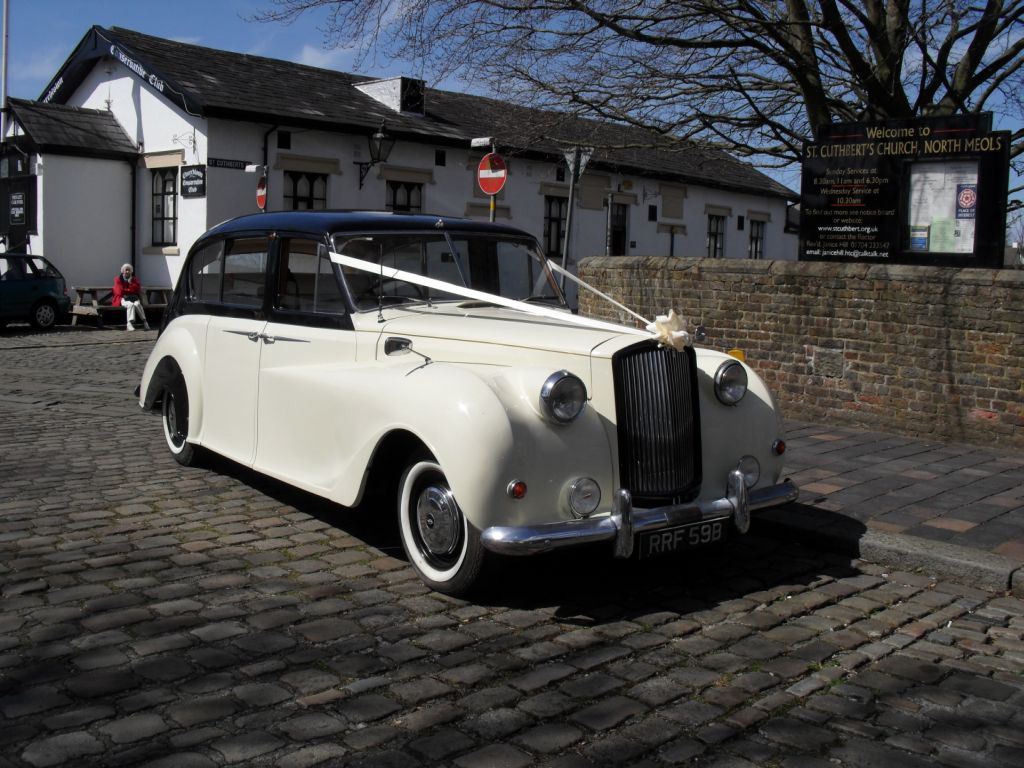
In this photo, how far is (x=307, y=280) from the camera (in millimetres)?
5895

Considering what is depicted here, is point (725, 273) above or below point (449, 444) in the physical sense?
above

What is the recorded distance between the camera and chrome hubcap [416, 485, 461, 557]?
458 cm

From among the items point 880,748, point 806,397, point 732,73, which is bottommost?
point 880,748

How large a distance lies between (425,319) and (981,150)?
6.24m

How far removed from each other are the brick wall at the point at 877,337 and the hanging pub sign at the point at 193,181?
12.2m

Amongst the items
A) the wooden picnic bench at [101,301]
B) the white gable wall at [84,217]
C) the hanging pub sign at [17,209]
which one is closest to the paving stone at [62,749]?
the wooden picnic bench at [101,301]

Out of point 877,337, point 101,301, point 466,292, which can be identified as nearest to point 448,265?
point 466,292

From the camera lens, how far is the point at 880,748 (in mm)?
3299

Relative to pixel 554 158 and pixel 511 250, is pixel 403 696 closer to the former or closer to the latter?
pixel 511 250

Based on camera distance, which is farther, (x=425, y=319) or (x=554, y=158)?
(x=554, y=158)

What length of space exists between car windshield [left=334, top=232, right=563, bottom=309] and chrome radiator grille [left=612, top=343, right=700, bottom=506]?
1481mm

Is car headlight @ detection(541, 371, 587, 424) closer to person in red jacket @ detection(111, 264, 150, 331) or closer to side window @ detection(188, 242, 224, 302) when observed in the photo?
side window @ detection(188, 242, 224, 302)

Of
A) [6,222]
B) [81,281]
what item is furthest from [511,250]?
[6,222]

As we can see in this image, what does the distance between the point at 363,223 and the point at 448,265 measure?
55cm
